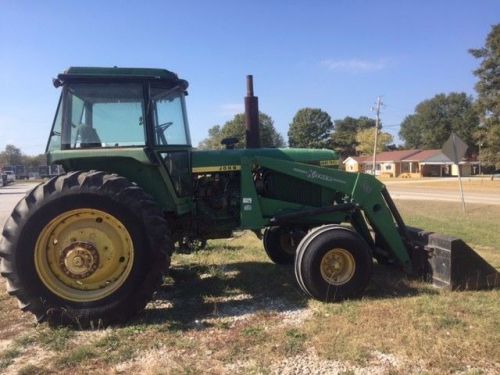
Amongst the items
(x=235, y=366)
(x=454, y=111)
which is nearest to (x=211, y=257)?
(x=235, y=366)

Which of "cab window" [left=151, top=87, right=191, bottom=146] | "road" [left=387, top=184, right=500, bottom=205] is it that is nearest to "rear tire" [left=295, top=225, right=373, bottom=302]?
"cab window" [left=151, top=87, right=191, bottom=146]

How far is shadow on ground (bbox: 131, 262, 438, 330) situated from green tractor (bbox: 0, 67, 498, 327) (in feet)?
0.92

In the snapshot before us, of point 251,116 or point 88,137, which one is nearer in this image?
point 88,137

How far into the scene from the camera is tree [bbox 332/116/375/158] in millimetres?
100062

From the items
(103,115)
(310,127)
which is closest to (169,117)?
(103,115)

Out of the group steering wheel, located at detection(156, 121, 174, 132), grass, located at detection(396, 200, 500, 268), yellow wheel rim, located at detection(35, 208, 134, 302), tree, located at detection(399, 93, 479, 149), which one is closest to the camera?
yellow wheel rim, located at detection(35, 208, 134, 302)

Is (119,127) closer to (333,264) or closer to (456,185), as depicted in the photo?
(333,264)

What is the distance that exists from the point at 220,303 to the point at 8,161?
361 ft

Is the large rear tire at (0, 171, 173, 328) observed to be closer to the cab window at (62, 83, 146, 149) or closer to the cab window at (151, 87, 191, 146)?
the cab window at (62, 83, 146, 149)

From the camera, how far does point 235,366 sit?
396 cm

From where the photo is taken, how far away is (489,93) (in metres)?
48.7

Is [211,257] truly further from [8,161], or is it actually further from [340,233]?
[8,161]

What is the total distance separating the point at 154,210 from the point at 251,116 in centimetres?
250

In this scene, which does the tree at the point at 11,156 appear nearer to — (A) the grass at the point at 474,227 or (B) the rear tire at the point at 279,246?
(A) the grass at the point at 474,227
